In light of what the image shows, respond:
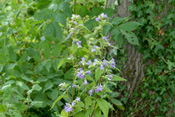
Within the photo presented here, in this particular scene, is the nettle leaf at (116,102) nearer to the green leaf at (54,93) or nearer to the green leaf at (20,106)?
the green leaf at (54,93)

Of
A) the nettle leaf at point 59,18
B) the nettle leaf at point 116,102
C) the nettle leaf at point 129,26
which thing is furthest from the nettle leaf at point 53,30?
the nettle leaf at point 116,102

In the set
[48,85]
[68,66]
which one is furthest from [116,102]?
[48,85]

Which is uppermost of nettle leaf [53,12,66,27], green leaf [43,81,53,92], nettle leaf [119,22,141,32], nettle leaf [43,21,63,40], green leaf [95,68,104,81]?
nettle leaf [53,12,66,27]

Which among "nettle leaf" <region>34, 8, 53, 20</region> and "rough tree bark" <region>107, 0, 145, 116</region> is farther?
"rough tree bark" <region>107, 0, 145, 116</region>

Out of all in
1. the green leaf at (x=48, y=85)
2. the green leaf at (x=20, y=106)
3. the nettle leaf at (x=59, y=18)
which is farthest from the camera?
the green leaf at (x=48, y=85)

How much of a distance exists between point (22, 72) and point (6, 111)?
2.24 ft

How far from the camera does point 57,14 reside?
250 cm

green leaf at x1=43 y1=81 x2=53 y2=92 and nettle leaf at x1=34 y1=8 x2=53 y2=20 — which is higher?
nettle leaf at x1=34 y1=8 x2=53 y2=20

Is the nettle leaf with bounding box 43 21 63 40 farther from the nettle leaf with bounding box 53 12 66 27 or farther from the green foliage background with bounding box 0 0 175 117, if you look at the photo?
the green foliage background with bounding box 0 0 175 117

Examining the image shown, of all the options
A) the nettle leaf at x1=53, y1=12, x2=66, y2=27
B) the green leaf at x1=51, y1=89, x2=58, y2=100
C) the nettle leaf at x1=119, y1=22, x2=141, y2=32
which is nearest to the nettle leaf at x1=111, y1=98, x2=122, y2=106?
the green leaf at x1=51, y1=89, x2=58, y2=100

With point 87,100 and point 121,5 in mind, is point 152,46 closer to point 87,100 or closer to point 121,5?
point 121,5

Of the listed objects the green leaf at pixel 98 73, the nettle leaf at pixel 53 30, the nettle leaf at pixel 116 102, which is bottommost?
the nettle leaf at pixel 116 102

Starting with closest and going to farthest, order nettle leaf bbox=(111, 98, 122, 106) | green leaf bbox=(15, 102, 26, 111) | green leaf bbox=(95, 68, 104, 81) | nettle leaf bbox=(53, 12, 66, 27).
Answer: green leaf bbox=(95, 68, 104, 81) → nettle leaf bbox=(53, 12, 66, 27) → green leaf bbox=(15, 102, 26, 111) → nettle leaf bbox=(111, 98, 122, 106)

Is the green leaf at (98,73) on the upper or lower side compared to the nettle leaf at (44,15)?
lower
